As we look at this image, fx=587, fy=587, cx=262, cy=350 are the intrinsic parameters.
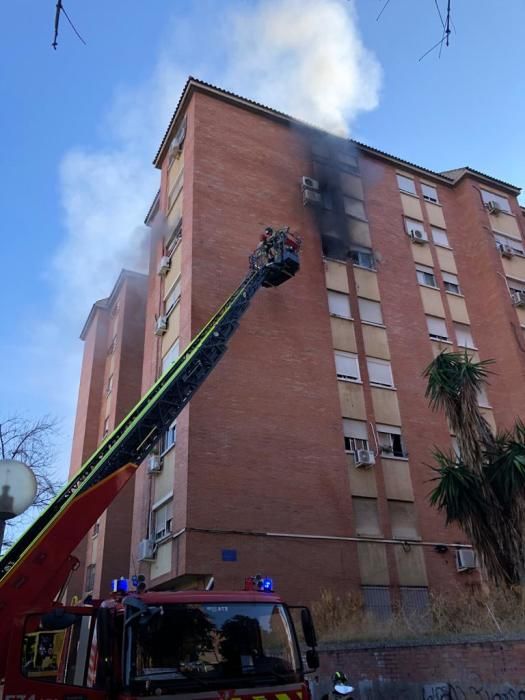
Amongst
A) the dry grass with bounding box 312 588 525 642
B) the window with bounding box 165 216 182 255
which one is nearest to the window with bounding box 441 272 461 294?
the window with bounding box 165 216 182 255

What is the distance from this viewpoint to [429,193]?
82.9ft

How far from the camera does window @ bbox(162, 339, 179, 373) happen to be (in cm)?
1750

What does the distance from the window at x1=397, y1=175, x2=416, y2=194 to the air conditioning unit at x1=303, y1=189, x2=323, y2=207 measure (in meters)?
5.29

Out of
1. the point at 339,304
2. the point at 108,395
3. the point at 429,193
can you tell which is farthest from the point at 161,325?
the point at 429,193

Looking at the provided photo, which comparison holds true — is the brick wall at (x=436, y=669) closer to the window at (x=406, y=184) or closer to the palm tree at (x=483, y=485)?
the palm tree at (x=483, y=485)

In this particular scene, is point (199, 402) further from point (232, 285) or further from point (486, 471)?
point (486, 471)

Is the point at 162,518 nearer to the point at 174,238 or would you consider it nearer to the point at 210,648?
the point at 174,238

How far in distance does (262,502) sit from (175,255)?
9.10 meters

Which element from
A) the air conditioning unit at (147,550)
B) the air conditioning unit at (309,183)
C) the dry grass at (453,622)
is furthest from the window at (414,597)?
the air conditioning unit at (309,183)

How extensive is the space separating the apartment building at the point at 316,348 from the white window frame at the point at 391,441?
0.15 feet

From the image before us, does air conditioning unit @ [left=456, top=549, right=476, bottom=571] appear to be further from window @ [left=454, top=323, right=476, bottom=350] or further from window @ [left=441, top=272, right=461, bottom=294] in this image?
window @ [left=441, top=272, right=461, bottom=294]

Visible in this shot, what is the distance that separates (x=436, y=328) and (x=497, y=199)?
8752 millimetres

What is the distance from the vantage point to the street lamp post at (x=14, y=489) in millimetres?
5031

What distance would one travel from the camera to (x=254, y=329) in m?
17.3
